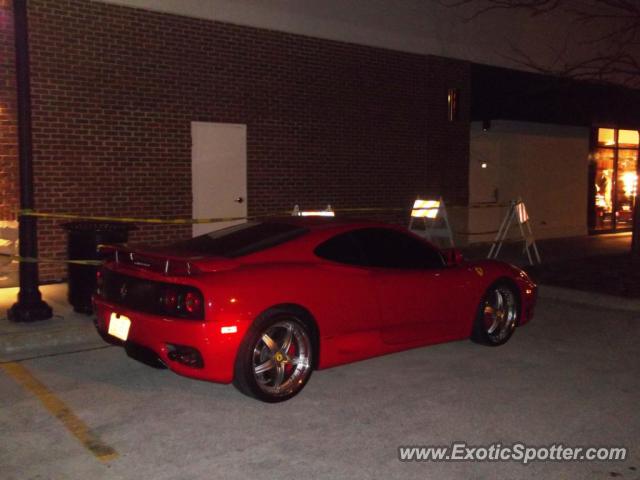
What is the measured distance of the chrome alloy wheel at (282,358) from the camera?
223 inches

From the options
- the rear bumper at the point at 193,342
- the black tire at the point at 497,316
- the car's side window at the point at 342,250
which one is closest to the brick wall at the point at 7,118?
the rear bumper at the point at 193,342

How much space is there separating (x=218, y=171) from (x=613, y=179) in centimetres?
1297

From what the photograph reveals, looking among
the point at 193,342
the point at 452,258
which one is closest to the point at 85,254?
the point at 193,342

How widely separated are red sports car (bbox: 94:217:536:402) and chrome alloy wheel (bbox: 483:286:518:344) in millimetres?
341

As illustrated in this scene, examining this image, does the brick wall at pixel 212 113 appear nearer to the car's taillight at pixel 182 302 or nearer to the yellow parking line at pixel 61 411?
the yellow parking line at pixel 61 411

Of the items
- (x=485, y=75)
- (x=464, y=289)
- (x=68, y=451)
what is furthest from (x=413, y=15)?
(x=68, y=451)

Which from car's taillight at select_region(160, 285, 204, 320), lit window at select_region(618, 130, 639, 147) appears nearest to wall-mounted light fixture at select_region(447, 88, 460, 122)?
lit window at select_region(618, 130, 639, 147)

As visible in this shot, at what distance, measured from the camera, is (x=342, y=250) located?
20.9ft

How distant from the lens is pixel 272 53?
12.8 m

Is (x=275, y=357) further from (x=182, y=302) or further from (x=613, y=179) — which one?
(x=613, y=179)

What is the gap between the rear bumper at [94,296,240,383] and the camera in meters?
5.36

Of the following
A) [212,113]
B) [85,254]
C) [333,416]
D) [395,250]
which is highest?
[212,113]

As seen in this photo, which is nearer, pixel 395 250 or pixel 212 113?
pixel 395 250

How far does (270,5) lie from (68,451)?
31.9ft
